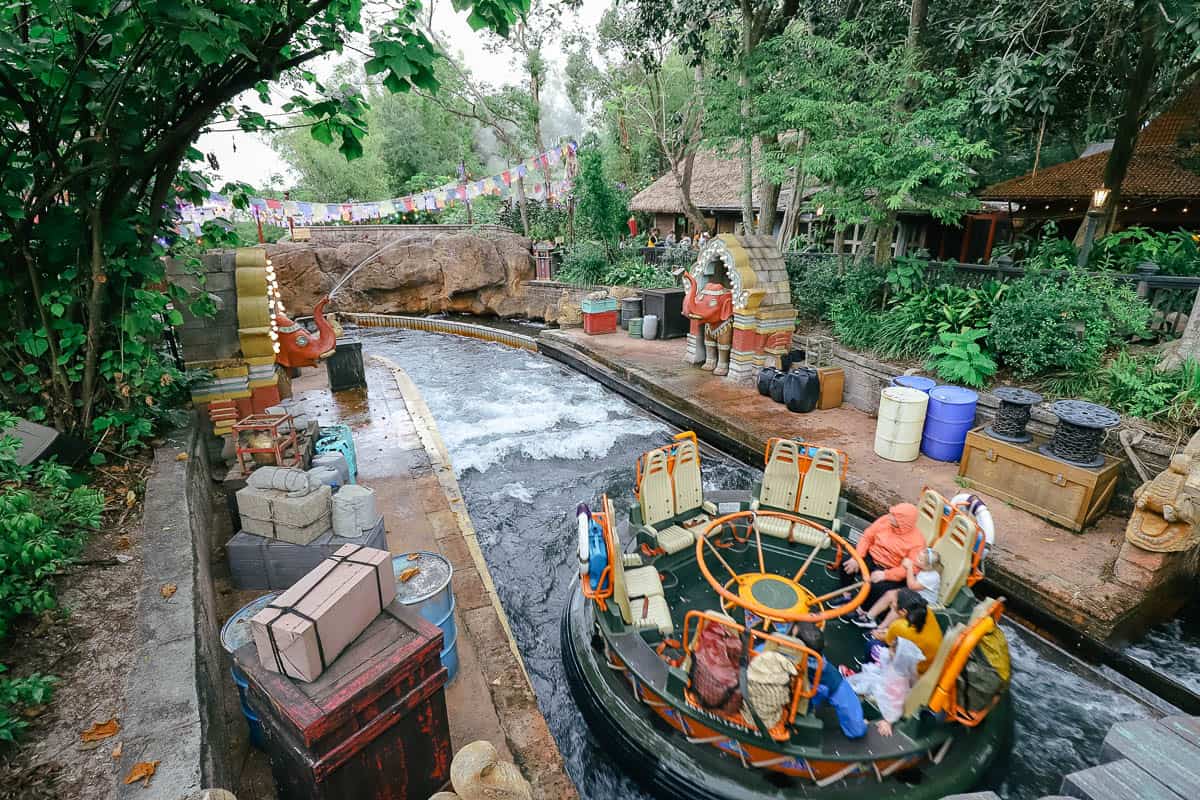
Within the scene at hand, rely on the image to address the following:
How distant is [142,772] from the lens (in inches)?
90.6

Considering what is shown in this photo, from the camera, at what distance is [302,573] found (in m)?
4.43

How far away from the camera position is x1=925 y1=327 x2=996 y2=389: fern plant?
26.2ft

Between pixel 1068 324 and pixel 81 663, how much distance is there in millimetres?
10355

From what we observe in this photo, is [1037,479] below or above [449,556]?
above

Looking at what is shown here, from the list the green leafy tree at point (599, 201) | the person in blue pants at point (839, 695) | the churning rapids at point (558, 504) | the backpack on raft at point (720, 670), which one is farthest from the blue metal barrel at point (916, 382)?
the green leafy tree at point (599, 201)

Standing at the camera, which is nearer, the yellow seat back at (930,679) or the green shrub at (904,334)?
the yellow seat back at (930,679)

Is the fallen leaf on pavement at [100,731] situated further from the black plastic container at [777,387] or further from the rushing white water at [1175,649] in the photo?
the black plastic container at [777,387]

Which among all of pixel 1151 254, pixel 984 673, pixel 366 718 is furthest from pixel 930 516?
pixel 1151 254

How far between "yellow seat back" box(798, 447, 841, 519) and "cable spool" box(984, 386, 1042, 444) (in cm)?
253

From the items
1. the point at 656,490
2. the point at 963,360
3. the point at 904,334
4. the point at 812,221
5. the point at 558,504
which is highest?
the point at 812,221

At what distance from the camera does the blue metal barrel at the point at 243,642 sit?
3006 mm

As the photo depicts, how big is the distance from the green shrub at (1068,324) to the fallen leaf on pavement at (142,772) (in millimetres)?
9570

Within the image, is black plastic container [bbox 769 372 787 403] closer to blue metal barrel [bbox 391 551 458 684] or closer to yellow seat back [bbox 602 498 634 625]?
yellow seat back [bbox 602 498 634 625]

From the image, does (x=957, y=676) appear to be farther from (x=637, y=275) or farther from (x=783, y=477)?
(x=637, y=275)
